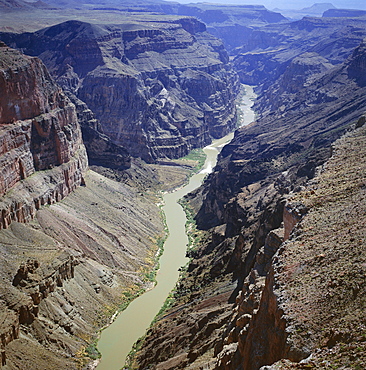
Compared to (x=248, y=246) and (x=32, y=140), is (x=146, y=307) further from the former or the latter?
(x=32, y=140)

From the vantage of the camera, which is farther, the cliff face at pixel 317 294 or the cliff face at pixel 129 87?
the cliff face at pixel 129 87

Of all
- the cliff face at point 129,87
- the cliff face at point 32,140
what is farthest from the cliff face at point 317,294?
the cliff face at point 129,87

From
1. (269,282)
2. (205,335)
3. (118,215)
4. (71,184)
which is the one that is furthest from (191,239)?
(269,282)

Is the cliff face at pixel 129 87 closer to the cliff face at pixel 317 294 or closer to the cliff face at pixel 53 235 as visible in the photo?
the cliff face at pixel 53 235

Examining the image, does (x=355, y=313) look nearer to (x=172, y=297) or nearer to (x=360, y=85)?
(x=172, y=297)

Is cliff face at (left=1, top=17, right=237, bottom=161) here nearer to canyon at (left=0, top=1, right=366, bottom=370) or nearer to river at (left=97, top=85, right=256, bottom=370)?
canyon at (left=0, top=1, right=366, bottom=370)

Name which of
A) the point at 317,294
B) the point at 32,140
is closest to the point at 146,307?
the point at 32,140
